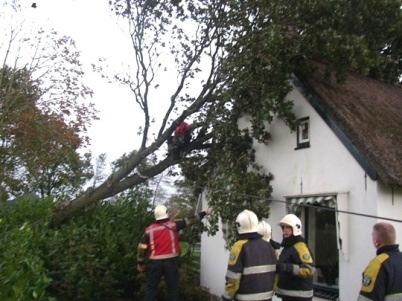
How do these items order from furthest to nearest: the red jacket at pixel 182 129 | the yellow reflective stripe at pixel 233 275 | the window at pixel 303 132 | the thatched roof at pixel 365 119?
the red jacket at pixel 182 129 → the window at pixel 303 132 → the thatched roof at pixel 365 119 → the yellow reflective stripe at pixel 233 275

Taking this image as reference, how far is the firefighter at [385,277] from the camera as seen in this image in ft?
16.4

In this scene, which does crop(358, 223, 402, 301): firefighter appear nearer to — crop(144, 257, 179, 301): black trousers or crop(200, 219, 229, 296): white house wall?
crop(144, 257, 179, 301): black trousers

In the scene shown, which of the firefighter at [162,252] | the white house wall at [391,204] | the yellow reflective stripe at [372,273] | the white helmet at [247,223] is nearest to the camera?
the yellow reflective stripe at [372,273]

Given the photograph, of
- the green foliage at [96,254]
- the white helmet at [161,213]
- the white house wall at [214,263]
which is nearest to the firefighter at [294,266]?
the white helmet at [161,213]

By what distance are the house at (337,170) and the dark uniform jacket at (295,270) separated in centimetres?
237

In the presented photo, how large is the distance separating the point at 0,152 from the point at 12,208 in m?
10.6

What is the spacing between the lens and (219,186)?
11.4 m

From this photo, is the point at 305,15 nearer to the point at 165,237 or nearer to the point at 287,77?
the point at 287,77

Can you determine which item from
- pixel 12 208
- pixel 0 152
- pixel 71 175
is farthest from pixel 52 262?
pixel 71 175

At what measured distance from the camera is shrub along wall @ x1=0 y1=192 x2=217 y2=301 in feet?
36.0

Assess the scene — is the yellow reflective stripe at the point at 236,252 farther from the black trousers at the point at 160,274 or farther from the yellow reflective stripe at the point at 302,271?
the black trousers at the point at 160,274

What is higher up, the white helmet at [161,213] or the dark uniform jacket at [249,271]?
the white helmet at [161,213]

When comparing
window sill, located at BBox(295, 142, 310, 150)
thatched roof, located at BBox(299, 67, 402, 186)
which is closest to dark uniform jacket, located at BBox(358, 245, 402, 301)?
thatched roof, located at BBox(299, 67, 402, 186)

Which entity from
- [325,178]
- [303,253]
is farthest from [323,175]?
[303,253]
